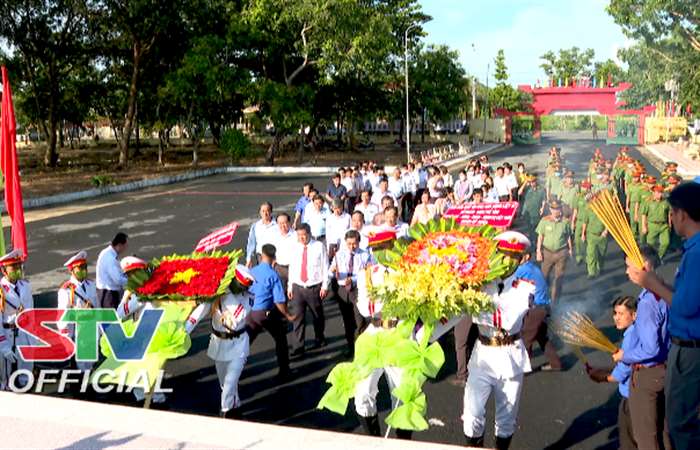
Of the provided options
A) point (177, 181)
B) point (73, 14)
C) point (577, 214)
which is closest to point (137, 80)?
point (73, 14)

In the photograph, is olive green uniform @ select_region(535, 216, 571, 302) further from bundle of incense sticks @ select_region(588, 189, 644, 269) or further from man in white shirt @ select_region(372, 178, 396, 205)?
bundle of incense sticks @ select_region(588, 189, 644, 269)

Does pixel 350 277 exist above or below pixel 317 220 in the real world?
below

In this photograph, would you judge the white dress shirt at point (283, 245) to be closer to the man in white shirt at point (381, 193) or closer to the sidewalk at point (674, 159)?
the man in white shirt at point (381, 193)

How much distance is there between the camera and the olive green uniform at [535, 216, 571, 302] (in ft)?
29.9

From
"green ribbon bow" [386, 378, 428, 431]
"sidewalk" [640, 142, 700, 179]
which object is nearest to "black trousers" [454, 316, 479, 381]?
"green ribbon bow" [386, 378, 428, 431]

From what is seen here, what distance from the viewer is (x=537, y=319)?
22.5 feet

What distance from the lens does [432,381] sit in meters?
6.76

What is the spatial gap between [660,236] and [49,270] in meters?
11.2

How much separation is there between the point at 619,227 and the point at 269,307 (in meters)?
3.90

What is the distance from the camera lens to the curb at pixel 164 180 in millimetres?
22641

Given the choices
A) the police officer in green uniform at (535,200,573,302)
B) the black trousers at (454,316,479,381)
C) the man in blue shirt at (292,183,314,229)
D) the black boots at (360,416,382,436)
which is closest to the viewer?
the black boots at (360,416,382,436)

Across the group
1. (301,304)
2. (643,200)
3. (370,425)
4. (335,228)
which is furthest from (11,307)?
(643,200)

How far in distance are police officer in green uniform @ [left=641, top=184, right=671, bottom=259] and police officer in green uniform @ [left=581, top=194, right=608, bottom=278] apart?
40.2 inches
